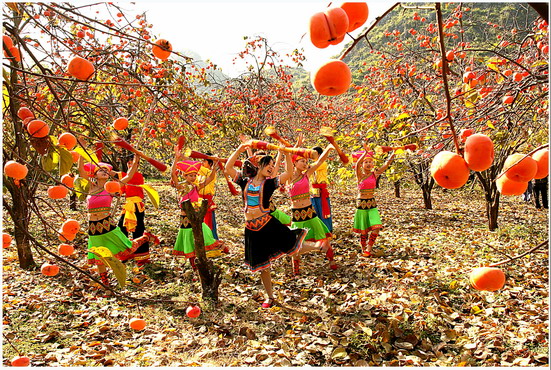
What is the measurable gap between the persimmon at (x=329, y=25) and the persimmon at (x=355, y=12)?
0.07 metres

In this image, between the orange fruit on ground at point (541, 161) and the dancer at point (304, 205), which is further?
the dancer at point (304, 205)

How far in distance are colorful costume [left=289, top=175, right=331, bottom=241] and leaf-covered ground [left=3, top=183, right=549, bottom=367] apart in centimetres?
61

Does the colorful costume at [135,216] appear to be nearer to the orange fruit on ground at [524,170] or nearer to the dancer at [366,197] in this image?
the dancer at [366,197]

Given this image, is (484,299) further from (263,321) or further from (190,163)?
(190,163)

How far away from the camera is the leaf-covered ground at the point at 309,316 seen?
3084mm

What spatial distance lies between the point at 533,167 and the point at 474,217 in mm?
9091

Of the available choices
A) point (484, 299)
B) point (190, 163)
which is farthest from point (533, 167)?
point (190, 163)

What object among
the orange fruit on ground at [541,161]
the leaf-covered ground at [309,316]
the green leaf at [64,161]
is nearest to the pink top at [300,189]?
the leaf-covered ground at [309,316]

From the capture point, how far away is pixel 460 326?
3461 mm

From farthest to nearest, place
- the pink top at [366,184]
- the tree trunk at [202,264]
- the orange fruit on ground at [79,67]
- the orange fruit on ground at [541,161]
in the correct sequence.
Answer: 1. the pink top at [366,184]
2. the tree trunk at [202,264]
3. the orange fruit on ground at [79,67]
4. the orange fruit on ground at [541,161]

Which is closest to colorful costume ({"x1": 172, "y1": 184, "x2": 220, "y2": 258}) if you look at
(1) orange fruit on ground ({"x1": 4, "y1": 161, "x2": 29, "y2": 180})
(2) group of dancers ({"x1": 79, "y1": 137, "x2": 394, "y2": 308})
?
(2) group of dancers ({"x1": 79, "y1": 137, "x2": 394, "y2": 308})

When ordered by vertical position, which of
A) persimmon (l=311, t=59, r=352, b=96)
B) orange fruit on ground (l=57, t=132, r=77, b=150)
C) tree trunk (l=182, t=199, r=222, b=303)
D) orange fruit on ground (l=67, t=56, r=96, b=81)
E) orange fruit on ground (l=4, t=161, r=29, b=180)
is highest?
orange fruit on ground (l=67, t=56, r=96, b=81)

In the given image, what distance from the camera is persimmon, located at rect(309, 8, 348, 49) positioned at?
0.85m

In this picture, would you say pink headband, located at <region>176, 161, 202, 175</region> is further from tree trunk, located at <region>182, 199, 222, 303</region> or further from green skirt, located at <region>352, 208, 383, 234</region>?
green skirt, located at <region>352, 208, 383, 234</region>
